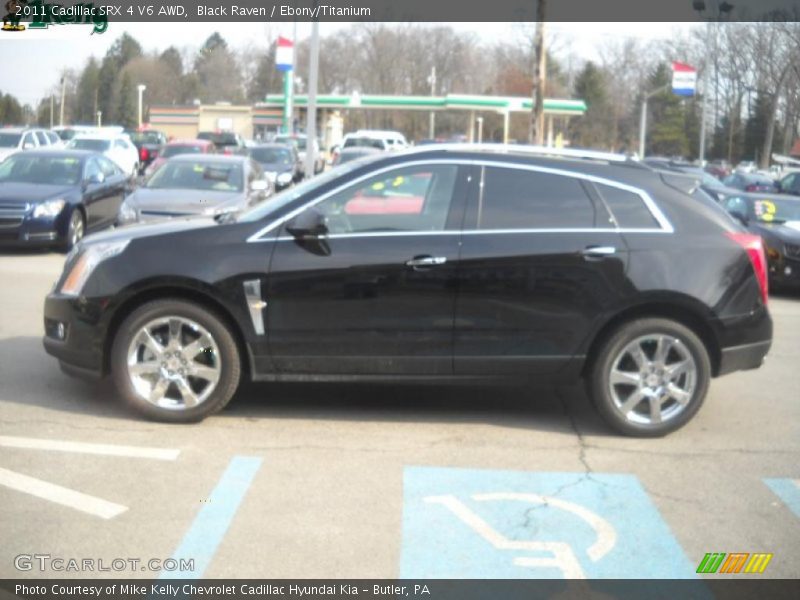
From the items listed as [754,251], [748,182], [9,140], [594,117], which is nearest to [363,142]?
[9,140]

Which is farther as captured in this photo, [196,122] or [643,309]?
[196,122]

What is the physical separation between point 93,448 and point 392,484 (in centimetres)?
180

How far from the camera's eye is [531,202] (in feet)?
20.6

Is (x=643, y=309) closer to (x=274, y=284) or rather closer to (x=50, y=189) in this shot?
(x=274, y=284)

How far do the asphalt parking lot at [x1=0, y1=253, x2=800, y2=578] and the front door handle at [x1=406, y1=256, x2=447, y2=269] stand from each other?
1069 mm

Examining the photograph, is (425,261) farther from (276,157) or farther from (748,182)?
(276,157)

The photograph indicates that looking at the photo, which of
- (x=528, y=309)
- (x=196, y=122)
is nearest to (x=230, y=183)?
(x=528, y=309)

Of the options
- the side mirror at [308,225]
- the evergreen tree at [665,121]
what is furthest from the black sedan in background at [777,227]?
the evergreen tree at [665,121]

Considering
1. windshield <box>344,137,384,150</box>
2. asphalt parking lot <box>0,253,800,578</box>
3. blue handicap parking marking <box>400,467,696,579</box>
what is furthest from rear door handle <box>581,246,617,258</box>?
windshield <box>344,137,384,150</box>

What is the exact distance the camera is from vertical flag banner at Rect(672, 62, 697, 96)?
39.8 m

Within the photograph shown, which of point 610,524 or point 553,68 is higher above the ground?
point 553,68

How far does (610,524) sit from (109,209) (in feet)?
43.4

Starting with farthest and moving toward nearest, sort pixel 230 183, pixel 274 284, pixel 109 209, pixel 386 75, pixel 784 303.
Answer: pixel 386 75 < pixel 109 209 < pixel 230 183 < pixel 784 303 < pixel 274 284

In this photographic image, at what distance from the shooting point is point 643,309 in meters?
6.27
